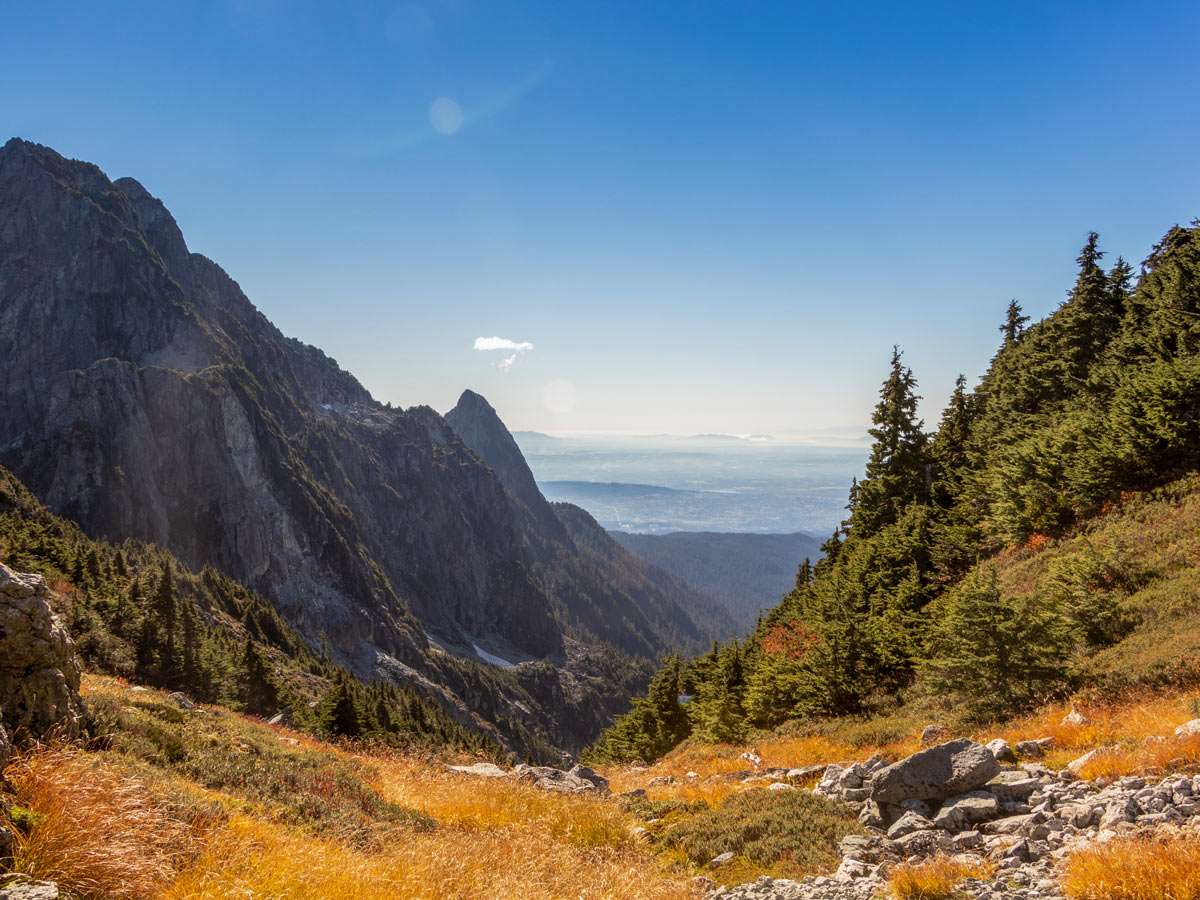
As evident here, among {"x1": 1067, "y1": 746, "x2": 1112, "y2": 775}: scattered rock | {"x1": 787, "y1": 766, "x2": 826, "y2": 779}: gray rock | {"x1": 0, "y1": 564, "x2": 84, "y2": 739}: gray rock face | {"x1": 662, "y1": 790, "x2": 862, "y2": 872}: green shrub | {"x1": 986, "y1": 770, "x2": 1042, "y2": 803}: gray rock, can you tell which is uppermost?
{"x1": 0, "y1": 564, "x2": 84, "y2": 739}: gray rock face

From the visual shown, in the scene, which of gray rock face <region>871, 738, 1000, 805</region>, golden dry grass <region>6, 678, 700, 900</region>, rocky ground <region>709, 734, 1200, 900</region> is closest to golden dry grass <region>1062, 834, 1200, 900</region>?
rocky ground <region>709, 734, 1200, 900</region>

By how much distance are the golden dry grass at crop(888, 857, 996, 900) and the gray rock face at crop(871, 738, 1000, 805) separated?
2190mm

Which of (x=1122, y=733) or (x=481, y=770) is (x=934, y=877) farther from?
(x=481, y=770)

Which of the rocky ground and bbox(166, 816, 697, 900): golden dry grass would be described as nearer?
bbox(166, 816, 697, 900): golden dry grass

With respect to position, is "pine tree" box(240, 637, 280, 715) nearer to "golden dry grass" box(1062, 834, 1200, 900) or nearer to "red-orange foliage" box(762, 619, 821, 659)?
"red-orange foliage" box(762, 619, 821, 659)

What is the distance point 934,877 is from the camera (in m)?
6.23

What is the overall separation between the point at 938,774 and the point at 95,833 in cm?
1054

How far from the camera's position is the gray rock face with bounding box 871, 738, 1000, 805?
28.4 ft

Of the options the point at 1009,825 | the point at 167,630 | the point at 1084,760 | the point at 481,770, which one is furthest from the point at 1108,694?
the point at 167,630

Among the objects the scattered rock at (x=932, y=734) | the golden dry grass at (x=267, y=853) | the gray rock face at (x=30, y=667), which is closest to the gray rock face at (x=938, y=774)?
the golden dry grass at (x=267, y=853)

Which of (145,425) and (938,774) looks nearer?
(938,774)

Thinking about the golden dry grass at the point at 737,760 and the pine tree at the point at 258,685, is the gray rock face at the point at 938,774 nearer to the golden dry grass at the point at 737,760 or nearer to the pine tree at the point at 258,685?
the golden dry grass at the point at 737,760

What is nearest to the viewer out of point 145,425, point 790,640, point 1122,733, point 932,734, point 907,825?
point 907,825

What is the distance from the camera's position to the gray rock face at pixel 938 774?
866 cm
